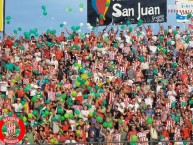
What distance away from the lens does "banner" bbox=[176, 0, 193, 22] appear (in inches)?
1507

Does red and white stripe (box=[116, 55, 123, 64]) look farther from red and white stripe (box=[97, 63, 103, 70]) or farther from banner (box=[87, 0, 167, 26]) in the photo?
banner (box=[87, 0, 167, 26])

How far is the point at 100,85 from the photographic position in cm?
2756

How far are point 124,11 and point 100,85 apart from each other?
11.7m

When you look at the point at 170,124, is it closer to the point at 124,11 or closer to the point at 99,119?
the point at 99,119

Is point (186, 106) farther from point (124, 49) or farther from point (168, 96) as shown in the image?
point (124, 49)

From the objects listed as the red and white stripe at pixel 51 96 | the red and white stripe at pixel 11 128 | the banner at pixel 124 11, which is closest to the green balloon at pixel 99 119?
the red and white stripe at pixel 51 96

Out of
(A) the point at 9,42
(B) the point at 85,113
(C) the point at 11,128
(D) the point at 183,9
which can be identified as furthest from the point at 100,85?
(D) the point at 183,9

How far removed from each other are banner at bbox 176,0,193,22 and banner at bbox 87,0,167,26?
0.93m

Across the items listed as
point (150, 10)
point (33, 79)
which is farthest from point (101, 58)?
point (150, 10)

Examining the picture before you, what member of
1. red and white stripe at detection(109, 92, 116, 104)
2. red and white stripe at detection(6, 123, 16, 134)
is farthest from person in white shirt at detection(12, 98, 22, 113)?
red and white stripe at detection(6, 123, 16, 134)

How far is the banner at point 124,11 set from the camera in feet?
124

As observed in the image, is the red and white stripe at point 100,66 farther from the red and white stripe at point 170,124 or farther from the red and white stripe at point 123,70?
the red and white stripe at point 170,124

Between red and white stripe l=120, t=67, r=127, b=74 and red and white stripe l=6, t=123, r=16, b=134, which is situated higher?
red and white stripe l=120, t=67, r=127, b=74

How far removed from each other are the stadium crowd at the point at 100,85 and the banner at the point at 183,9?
5329 mm
